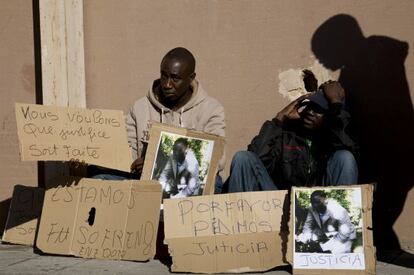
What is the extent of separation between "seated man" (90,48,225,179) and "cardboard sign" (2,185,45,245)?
58 cm

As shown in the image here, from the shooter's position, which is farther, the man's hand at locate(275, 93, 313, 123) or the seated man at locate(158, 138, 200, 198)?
the man's hand at locate(275, 93, 313, 123)

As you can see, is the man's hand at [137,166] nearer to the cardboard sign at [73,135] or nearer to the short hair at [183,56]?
the cardboard sign at [73,135]

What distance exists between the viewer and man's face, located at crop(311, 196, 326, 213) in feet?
14.5

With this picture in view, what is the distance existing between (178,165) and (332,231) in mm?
995

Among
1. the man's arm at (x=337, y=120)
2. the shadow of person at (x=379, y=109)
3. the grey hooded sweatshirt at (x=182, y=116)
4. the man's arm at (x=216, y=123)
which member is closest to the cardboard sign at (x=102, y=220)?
the grey hooded sweatshirt at (x=182, y=116)

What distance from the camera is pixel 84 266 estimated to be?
453 centimetres

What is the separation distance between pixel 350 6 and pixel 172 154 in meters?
1.52

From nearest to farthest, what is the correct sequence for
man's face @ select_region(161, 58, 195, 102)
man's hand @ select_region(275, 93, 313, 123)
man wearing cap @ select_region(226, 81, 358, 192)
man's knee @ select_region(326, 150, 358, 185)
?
man's knee @ select_region(326, 150, 358, 185)
man wearing cap @ select_region(226, 81, 358, 192)
man's face @ select_region(161, 58, 195, 102)
man's hand @ select_region(275, 93, 313, 123)

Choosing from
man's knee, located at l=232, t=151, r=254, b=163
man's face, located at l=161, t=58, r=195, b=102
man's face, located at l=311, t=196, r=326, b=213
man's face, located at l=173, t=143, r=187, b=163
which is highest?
man's face, located at l=161, t=58, r=195, b=102

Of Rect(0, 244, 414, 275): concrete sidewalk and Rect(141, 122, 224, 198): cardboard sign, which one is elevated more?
Rect(141, 122, 224, 198): cardboard sign

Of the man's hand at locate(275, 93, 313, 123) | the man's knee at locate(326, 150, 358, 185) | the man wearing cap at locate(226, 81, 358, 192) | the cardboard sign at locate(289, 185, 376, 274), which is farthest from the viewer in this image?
the man's hand at locate(275, 93, 313, 123)

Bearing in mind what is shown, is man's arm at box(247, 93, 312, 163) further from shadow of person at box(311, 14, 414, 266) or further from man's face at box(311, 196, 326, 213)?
man's face at box(311, 196, 326, 213)

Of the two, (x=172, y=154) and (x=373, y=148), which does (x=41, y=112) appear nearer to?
(x=172, y=154)

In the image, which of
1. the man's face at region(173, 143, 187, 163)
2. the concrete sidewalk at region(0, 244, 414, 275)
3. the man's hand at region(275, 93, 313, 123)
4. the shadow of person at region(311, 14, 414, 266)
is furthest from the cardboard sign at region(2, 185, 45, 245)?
the shadow of person at region(311, 14, 414, 266)
